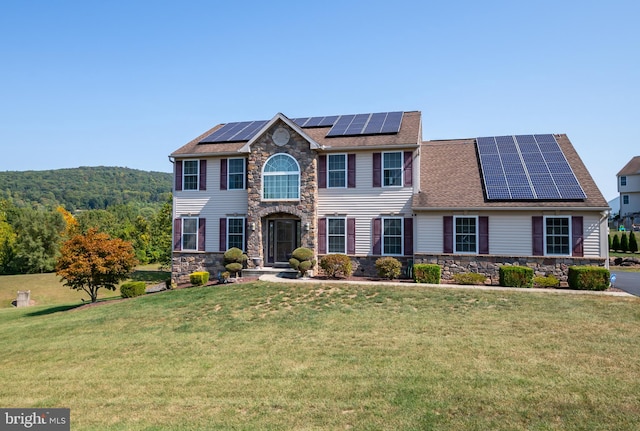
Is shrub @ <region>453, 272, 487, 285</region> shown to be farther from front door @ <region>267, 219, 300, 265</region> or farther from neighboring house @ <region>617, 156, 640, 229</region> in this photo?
neighboring house @ <region>617, 156, 640, 229</region>

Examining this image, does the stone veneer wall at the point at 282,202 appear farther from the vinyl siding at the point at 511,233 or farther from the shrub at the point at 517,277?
the shrub at the point at 517,277

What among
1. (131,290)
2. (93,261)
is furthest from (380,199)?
(93,261)

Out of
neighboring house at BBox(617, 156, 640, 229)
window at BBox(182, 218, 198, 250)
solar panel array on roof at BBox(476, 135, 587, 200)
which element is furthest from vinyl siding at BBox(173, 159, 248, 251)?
neighboring house at BBox(617, 156, 640, 229)

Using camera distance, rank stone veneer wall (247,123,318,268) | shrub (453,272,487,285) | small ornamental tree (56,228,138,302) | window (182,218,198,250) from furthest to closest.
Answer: window (182,218,198,250) < stone veneer wall (247,123,318,268) < small ornamental tree (56,228,138,302) < shrub (453,272,487,285)

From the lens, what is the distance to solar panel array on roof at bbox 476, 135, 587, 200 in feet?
58.4

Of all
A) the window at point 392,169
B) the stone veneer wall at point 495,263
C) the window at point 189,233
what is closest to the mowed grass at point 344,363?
the stone veneer wall at point 495,263

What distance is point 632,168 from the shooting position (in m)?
56.7

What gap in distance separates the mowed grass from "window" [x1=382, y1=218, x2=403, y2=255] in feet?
16.3

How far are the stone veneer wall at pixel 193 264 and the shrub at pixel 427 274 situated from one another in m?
10.6

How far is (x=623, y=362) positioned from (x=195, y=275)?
1637 centimetres

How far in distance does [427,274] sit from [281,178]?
28.3ft

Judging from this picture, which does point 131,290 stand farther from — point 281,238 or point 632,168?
point 632,168

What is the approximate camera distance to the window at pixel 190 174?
22406 mm

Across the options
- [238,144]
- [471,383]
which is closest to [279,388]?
[471,383]
